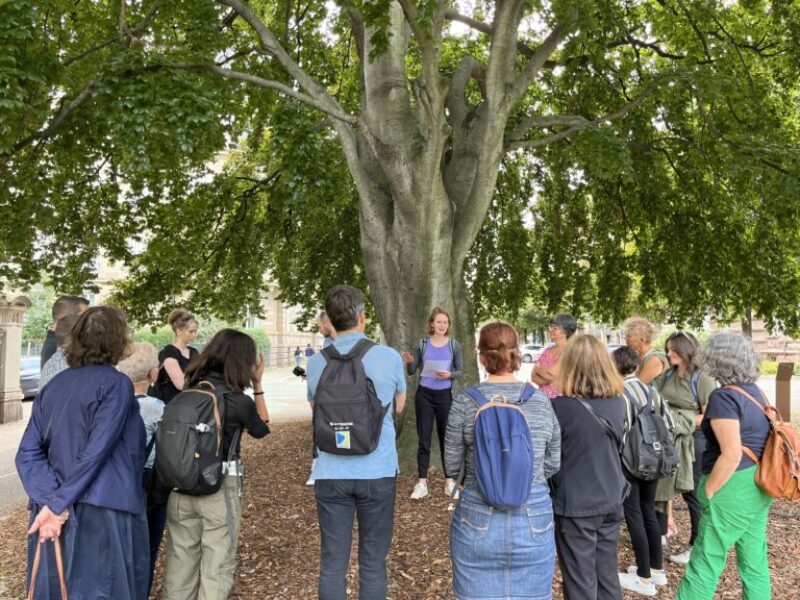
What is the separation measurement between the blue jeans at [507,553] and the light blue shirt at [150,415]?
1.85m

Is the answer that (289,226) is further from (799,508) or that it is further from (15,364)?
(799,508)

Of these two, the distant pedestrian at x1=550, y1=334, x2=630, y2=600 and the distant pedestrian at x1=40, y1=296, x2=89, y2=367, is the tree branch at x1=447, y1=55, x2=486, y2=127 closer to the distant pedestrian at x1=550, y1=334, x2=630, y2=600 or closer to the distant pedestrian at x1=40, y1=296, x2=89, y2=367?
the distant pedestrian at x1=40, y1=296, x2=89, y2=367

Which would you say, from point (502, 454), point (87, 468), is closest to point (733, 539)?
point (502, 454)

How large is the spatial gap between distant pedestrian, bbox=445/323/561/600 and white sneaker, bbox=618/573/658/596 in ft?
5.54

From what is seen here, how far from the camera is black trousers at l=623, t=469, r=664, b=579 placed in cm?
405

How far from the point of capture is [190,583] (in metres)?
3.42

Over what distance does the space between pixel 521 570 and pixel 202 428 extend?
164cm

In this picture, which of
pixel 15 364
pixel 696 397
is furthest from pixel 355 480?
pixel 15 364

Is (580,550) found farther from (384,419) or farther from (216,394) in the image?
(216,394)

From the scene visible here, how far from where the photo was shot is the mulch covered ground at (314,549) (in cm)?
424

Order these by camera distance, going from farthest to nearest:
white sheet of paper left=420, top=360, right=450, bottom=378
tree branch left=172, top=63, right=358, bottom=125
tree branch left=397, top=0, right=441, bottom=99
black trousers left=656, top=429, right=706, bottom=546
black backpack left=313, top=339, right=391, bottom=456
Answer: tree branch left=172, top=63, right=358, bottom=125 < white sheet of paper left=420, top=360, right=450, bottom=378 < tree branch left=397, top=0, right=441, bottom=99 < black trousers left=656, top=429, right=706, bottom=546 < black backpack left=313, top=339, right=391, bottom=456

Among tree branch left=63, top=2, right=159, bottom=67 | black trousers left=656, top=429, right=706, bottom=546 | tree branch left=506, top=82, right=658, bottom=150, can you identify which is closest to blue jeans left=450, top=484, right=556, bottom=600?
black trousers left=656, top=429, right=706, bottom=546

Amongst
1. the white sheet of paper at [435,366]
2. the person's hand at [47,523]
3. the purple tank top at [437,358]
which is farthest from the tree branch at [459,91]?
the person's hand at [47,523]

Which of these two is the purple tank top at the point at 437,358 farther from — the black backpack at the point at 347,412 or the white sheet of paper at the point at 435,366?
the black backpack at the point at 347,412
